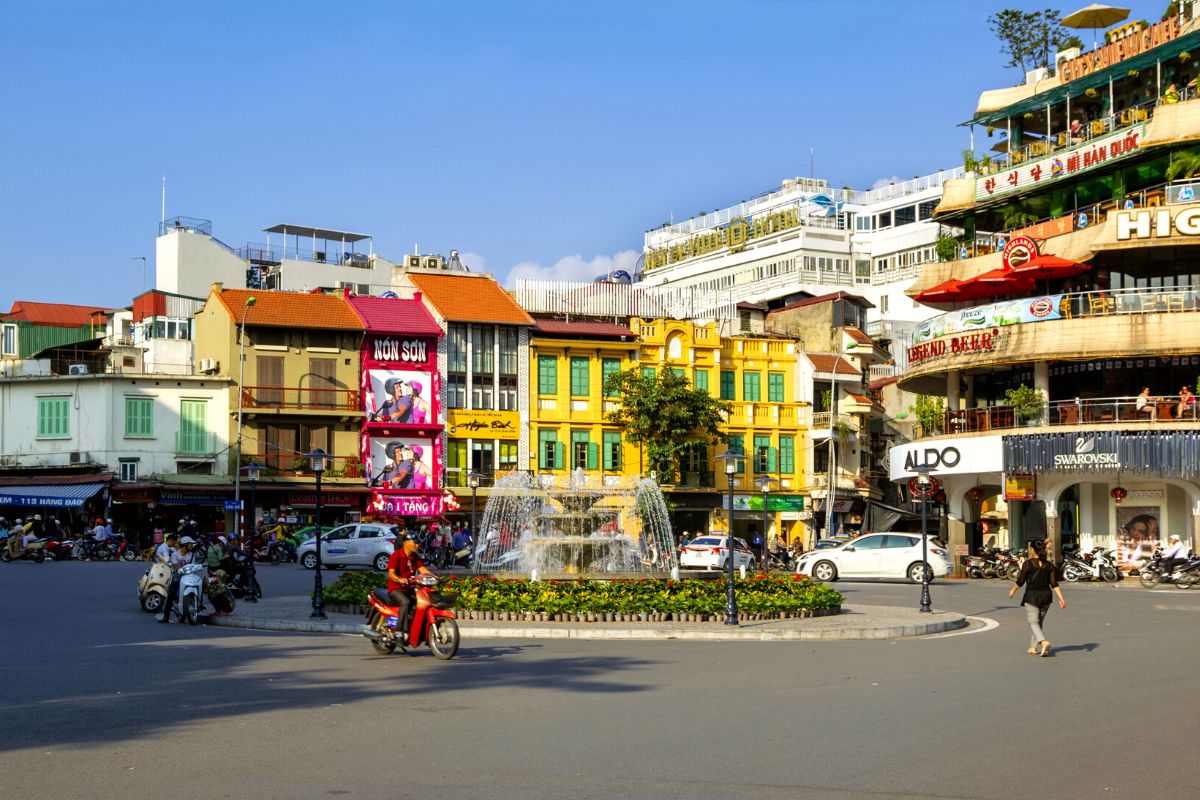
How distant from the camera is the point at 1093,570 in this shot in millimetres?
43094

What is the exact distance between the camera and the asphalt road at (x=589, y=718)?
387 inches

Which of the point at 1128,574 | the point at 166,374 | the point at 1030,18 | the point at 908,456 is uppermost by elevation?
the point at 1030,18

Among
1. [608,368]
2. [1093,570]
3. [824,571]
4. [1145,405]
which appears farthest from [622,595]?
[608,368]

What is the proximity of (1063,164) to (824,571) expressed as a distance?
61.2 ft

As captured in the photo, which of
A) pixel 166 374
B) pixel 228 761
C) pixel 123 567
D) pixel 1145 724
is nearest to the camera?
pixel 228 761

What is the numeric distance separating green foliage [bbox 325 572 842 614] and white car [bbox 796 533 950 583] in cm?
1572

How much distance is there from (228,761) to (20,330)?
6220 cm

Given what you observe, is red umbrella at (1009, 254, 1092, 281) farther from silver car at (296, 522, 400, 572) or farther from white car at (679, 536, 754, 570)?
silver car at (296, 522, 400, 572)

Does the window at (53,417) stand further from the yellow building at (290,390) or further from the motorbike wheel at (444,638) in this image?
the motorbike wheel at (444,638)

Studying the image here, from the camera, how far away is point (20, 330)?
67188 mm

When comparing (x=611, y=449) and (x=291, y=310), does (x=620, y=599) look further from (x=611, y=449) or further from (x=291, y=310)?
(x=611, y=449)

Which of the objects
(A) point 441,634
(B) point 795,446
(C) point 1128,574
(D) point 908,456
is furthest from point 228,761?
(B) point 795,446

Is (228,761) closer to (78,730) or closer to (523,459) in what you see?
(78,730)

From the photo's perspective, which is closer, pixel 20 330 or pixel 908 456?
pixel 908 456
